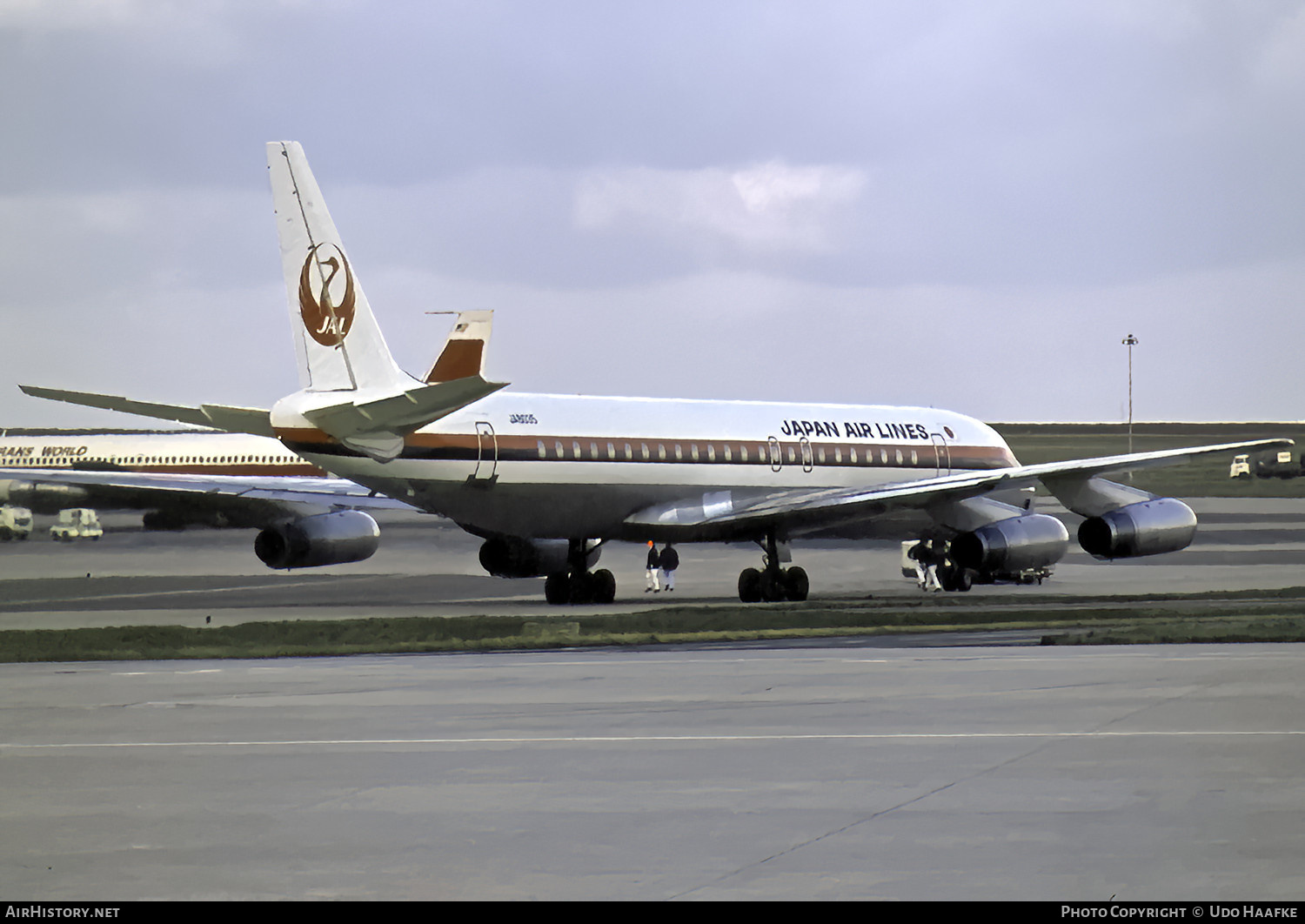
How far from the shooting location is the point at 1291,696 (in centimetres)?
1530

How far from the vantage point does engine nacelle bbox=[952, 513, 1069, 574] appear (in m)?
34.8

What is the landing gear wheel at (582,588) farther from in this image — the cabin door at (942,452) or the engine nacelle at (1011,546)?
the cabin door at (942,452)

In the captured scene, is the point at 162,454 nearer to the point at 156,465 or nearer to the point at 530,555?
the point at 156,465

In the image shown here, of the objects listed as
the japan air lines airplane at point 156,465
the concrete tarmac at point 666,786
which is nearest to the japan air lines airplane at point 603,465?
the concrete tarmac at point 666,786

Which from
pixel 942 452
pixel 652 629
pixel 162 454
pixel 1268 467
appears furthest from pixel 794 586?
pixel 1268 467

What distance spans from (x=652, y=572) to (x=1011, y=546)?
10171mm

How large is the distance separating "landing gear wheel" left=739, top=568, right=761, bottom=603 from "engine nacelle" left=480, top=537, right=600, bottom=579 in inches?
131

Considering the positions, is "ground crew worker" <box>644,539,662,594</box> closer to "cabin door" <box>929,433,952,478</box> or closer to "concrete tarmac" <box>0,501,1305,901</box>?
"cabin door" <box>929,433,952,478</box>

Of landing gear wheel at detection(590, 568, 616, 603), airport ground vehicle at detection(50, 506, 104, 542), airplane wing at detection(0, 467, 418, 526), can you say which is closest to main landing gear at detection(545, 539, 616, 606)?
landing gear wheel at detection(590, 568, 616, 603)

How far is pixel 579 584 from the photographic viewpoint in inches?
1483

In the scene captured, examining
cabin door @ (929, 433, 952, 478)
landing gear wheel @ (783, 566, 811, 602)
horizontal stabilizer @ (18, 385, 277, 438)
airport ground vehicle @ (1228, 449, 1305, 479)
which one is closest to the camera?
horizontal stabilizer @ (18, 385, 277, 438)

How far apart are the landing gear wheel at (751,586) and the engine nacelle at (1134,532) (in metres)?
7.00

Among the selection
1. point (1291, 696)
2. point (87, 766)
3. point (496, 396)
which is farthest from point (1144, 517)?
point (87, 766)

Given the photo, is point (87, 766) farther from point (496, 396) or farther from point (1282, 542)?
point (1282, 542)
